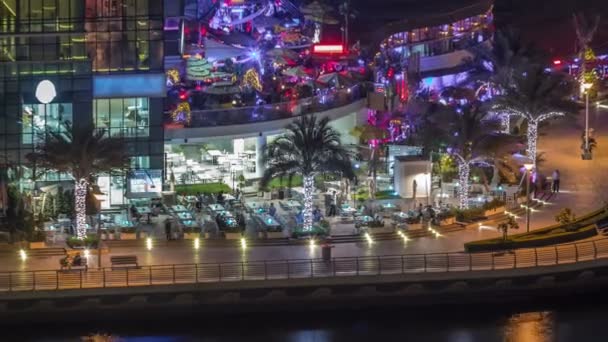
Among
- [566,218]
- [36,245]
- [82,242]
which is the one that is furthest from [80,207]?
[566,218]

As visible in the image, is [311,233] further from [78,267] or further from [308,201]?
[78,267]

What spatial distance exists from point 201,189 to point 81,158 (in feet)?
41.6

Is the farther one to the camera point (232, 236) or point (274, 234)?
point (274, 234)

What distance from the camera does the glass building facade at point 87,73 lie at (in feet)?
242

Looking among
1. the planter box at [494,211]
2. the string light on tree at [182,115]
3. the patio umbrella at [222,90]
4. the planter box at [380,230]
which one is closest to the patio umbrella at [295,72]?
the patio umbrella at [222,90]

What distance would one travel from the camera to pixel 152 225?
A: 70312 millimetres

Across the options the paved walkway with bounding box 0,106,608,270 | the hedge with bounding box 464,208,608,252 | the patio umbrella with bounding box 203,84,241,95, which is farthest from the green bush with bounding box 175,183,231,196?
the hedge with bounding box 464,208,608,252

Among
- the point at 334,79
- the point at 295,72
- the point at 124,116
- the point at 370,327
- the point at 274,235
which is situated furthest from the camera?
the point at 295,72

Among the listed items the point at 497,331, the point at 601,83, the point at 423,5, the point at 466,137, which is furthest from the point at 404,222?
the point at 423,5

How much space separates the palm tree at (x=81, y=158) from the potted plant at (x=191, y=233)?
156 inches

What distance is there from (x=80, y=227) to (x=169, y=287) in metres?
7.21

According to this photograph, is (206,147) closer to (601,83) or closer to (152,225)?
(152,225)

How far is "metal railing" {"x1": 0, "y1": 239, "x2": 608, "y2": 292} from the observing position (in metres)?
60.7

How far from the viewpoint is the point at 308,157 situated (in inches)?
2709
